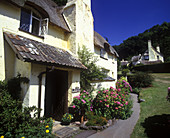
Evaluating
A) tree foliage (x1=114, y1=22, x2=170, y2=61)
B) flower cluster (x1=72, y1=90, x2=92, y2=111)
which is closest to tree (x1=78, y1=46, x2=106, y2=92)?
flower cluster (x1=72, y1=90, x2=92, y2=111)

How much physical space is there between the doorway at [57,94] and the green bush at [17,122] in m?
2.40

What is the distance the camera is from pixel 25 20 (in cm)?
600


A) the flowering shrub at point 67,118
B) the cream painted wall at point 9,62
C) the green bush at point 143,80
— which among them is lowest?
the flowering shrub at point 67,118

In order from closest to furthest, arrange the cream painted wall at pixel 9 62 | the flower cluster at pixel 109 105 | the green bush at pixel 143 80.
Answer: the cream painted wall at pixel 9 62 → the flower cluster at pixel 109 105 → the green bush at pixel 143 80

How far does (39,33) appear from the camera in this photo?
6680 millimetres

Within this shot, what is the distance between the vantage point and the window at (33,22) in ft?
19.5

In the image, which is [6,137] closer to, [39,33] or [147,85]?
[39,33]

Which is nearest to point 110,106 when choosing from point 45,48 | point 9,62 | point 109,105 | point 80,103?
point 109,105

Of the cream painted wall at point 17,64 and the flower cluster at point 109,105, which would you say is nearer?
the cream painted wall at point 17,64

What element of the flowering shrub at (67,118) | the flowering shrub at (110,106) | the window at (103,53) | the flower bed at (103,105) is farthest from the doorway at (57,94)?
the window at (103,53)

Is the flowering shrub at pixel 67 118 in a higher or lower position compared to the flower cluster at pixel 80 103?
lower

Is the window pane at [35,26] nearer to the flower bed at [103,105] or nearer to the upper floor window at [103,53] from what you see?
the flower bed at [103,105]

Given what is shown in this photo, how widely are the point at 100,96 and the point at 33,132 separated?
4.53 metres

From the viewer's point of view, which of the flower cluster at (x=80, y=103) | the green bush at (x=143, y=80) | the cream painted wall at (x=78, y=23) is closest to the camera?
the flower cluster at (x=80, y=103)
